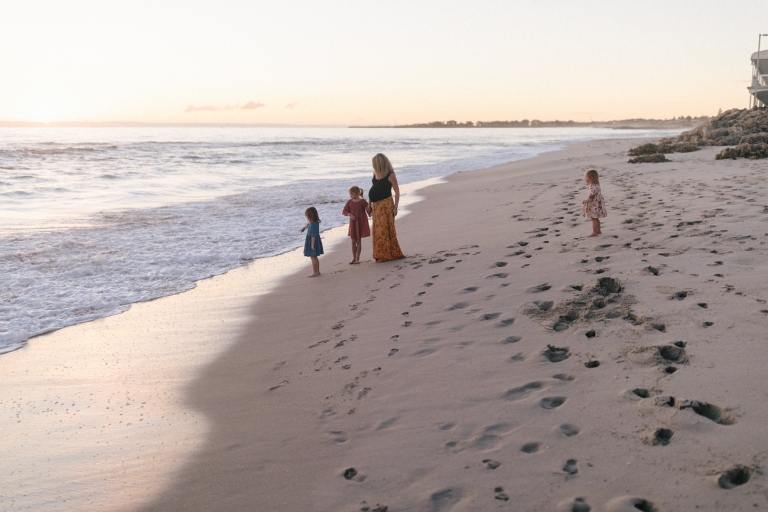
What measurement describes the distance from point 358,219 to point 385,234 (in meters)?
0.62

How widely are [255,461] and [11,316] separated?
4507 mm

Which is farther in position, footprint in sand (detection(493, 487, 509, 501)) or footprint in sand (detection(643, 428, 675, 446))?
footprint in sand (detection(643, 428, 675, 446))

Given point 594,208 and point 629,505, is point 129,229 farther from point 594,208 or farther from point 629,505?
point 629,505

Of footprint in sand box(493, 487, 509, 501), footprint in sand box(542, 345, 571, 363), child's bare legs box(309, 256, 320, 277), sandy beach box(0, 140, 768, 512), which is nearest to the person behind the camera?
footprint in sand box(493, 487, 509, 501)

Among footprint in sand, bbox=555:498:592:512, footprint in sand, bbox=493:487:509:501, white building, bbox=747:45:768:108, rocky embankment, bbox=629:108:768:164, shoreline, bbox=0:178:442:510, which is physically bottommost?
shoreline, bbox=0:178:442:510

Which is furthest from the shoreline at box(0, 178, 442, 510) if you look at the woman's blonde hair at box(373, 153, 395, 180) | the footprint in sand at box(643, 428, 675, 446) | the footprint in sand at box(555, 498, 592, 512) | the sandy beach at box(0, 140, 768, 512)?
the footprint in sand at box(643, 428, 675, 446)

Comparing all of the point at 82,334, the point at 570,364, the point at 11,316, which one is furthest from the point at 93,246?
the point at 570,364

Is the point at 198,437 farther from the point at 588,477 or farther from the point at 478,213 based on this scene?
the point at 478,213

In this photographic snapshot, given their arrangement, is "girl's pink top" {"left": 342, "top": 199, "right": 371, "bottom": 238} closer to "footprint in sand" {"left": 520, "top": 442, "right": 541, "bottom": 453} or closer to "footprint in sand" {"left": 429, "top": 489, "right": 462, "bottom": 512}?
"footprint in sand" {"left": 520, "top": 442, "right": 541, "bottom": 453}

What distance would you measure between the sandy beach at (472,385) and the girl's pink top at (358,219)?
1.17 metres

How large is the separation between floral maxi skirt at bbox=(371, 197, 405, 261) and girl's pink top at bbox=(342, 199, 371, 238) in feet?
1.17

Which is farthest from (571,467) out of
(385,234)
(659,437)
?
(385,234)

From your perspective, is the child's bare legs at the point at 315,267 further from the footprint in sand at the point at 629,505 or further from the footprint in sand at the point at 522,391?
the footprint in sand at the point at 629,505

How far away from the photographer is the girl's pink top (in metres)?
8.03
